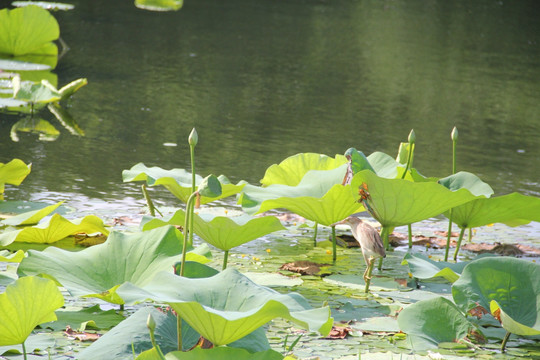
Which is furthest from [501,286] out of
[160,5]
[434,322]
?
[160,5]

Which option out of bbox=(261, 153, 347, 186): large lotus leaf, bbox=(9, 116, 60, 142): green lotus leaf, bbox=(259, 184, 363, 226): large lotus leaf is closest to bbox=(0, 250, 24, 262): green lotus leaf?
bbox=(259, 184, 363, 226): large lotus leaf

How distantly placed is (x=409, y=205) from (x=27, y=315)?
982 millimetres

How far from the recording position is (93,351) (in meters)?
1.26

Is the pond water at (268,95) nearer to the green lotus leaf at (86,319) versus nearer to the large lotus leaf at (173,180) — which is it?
the large lotus leaf at (173,180)

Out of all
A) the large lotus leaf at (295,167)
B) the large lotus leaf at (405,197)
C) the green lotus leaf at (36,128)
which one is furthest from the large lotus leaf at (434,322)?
the green lotus leaf at (36,128)

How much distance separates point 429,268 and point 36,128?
2.55 meters

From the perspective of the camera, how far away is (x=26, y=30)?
17.3ft

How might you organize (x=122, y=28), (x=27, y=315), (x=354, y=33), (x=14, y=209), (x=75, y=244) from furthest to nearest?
(x=354, y=33) < (x=122, y=28) < (x=14, y=209) < (x=75, y=244) < (x=27, y=315)

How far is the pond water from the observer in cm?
328

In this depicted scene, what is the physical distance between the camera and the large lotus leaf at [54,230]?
1958mm

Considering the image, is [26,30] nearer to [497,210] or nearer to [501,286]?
[497,210]

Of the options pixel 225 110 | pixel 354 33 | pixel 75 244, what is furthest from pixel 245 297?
pixel 354 33

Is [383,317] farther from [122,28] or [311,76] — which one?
[122,28]

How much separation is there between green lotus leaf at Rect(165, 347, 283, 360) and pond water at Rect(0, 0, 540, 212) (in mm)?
1381
